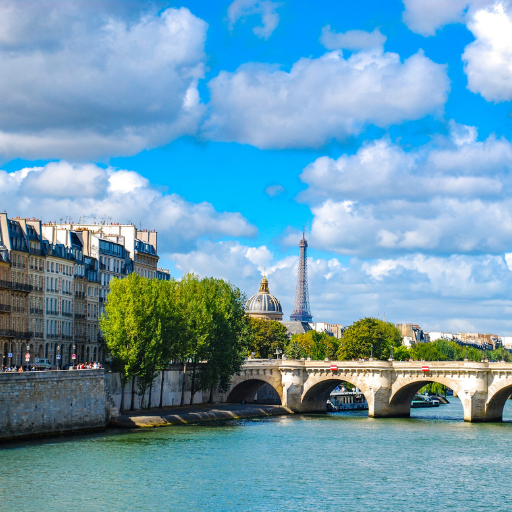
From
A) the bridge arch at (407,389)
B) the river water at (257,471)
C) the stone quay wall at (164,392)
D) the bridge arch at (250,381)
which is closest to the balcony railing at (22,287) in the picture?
the stone quay wall at (164,392)

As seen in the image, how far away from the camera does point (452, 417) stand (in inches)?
3669

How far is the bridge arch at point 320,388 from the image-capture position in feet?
301

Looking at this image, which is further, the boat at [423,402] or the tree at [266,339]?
the tree at [266,339]

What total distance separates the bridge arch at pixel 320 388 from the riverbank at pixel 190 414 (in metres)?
2.94

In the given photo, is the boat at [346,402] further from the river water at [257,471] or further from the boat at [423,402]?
the river water at [257,471]

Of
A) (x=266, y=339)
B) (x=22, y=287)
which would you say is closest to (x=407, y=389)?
(x=22, y=287)

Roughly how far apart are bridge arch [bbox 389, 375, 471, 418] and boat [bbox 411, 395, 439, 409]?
22266mm

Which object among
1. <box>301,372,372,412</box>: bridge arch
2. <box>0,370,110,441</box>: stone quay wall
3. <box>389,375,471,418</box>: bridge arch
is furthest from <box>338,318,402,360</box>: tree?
<box>0,370,110,441</box>: stone quay wall

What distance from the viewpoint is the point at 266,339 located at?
14175cm

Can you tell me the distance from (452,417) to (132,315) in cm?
3547

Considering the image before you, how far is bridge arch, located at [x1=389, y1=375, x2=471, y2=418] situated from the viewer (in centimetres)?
8562

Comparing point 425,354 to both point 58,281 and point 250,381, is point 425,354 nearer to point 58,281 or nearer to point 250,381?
point 250,381

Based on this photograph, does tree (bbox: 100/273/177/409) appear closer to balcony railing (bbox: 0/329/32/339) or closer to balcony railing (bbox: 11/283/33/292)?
balcony railing (bbox: 0/329/32/339)

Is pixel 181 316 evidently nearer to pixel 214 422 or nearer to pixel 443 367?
pixel 214 422
